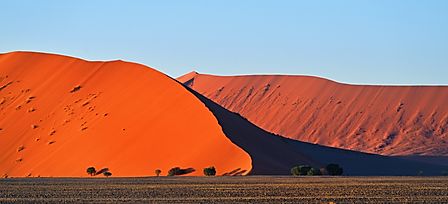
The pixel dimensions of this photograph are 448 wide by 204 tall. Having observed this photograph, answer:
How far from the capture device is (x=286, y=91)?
543 feet

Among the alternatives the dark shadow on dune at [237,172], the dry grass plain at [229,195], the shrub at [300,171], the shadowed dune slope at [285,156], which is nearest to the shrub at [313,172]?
the shrub at [300,171]

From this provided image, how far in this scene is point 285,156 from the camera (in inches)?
3423

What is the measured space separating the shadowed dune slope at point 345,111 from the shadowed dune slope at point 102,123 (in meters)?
44.6

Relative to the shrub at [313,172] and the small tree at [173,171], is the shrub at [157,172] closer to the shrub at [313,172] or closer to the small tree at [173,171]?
the small tree at [173,171]

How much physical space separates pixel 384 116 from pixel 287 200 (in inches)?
4335

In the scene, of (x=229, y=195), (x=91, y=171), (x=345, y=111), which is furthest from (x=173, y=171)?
(x=345, y=111)

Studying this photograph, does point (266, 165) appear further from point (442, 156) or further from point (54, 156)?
point (442, 156)

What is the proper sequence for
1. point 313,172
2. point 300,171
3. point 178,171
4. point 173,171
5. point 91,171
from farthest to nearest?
1. point 91,171
2. point 178,171
3. point 313,172
4. point 173,171
5. point 300,171

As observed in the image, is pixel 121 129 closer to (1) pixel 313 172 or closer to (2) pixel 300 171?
(2) pixel 300 171

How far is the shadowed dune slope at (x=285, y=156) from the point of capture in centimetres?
7984

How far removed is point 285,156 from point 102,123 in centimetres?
1538

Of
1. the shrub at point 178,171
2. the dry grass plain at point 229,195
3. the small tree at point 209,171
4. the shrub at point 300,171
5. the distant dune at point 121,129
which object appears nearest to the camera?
the dry grass plain at point 229,195

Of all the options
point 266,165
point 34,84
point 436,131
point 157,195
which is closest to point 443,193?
point 157,195

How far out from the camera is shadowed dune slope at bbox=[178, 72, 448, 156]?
13712 centimetres
